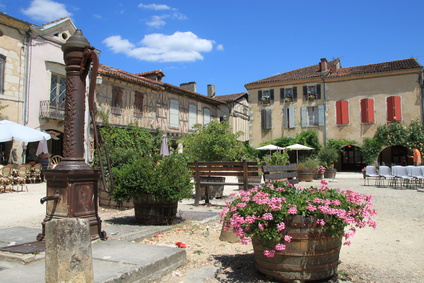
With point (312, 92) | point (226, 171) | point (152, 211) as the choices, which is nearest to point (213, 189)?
point (226, 171)

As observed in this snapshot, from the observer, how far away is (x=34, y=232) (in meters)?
4.75

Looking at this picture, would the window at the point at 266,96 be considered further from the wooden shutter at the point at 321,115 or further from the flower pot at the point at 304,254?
the flower pot at the point at 304,254

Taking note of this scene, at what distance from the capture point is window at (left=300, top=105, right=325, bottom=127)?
2667 cm

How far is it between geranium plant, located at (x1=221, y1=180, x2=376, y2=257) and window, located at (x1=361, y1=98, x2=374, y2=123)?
77.8 feet

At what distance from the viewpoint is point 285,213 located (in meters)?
2.96

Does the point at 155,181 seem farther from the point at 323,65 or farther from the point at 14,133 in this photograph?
the point at 323,65

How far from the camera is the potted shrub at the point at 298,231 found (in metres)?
2.96

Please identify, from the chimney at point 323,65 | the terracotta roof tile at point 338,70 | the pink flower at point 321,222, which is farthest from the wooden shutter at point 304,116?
the pink flower at point 321,222

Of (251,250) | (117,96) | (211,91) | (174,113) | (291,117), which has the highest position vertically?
(211,91)

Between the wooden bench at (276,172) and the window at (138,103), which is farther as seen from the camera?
the window at (138,103)

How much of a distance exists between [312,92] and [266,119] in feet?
13.1

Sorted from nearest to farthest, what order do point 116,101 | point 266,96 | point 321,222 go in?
point 321,222 < point 116,101 < point 266,96

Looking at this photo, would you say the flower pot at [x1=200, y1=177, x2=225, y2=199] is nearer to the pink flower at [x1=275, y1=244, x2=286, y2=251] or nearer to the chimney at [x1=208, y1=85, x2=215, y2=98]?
the pink flower at [x1=275, y1=244, x2=286, y2=251]

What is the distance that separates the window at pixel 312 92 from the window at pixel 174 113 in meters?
9.69
